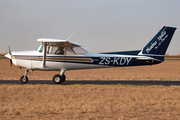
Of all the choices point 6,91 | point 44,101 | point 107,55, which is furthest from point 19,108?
point 107,55

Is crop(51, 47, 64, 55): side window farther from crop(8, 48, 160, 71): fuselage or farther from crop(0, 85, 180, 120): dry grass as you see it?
crop(0, 85, 180, 120): dry grass

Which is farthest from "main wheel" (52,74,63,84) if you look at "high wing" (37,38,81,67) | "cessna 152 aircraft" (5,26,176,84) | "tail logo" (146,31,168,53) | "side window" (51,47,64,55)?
"tail logo" (146,31,168,53)

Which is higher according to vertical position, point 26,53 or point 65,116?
point 26,53

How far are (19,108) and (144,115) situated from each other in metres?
4.11

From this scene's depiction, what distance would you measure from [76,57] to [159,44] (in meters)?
5.49

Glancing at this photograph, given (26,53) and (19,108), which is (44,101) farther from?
(26,53)

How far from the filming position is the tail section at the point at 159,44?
1569 centimetres

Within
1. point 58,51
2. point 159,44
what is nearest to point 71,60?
point 58,51

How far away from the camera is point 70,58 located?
15617 millimetres

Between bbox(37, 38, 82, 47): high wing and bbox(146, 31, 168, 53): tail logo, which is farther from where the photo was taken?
bbox(146, 31, 168, 53): tail logo

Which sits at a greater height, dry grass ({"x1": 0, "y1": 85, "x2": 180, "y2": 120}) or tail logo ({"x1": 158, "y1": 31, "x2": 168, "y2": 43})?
tail logo ({"x1": 158, "y1": 31, "x2": 168, "y2": 43})

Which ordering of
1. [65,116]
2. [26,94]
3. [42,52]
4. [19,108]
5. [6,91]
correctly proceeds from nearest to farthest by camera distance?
[65,116] < [19,108] < [26,94] < [6,91] < [42,52]

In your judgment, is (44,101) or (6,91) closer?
(44,101)

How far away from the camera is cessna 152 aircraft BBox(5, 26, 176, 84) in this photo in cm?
1552
